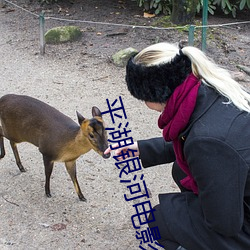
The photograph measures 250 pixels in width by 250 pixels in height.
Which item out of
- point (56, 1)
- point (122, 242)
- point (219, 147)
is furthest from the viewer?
point (56, 1)

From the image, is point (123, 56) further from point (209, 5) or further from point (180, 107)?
point (180, 107)

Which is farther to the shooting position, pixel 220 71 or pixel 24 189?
pixel 24 189

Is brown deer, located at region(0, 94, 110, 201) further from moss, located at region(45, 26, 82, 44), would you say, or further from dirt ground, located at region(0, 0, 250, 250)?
moss, located at region(45, 26, 82, 44)

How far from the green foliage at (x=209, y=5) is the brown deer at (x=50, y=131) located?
176 inches

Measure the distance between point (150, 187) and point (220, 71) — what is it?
69.2 inches

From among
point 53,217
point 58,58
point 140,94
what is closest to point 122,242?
point 53,217

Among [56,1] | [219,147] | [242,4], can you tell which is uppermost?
[219,147]

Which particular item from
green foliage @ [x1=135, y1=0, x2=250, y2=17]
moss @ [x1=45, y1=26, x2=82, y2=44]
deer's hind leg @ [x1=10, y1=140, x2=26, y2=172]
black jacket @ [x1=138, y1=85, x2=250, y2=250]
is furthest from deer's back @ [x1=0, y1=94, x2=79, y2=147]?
green foliage @ [x1=135, y1=0, x2=250, y2=17]

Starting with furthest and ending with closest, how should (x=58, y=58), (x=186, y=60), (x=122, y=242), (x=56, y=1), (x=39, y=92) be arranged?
(x=56, y=1) → (x=58, y=58) → (x=39, y=92) → (x=122, y=242) → (x=186, y=60)

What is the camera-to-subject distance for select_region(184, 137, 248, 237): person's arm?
196cm

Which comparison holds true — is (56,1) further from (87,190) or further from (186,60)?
(186,60)

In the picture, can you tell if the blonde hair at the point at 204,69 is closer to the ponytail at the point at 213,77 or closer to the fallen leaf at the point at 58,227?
the ponytail at the point at 213,77

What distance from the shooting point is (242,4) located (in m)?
7.43

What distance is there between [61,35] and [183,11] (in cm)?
175
